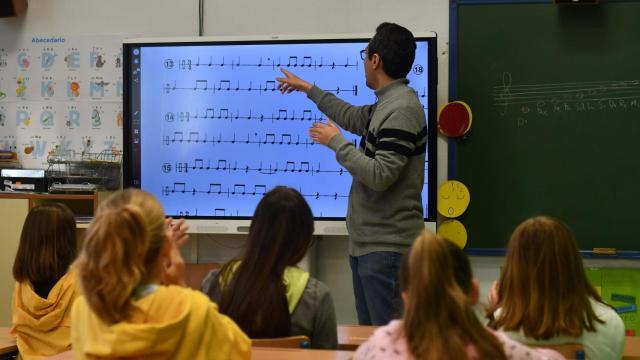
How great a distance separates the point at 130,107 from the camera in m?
4.09

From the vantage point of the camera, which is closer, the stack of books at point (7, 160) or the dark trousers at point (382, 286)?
the dark trousers at point (382, 286)

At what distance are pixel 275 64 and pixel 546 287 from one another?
248cm

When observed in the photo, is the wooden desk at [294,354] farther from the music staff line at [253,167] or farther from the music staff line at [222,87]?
the music staff line at [222,87]

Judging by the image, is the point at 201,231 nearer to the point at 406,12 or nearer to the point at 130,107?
the point at 130,107

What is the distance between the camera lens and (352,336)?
7.99ft

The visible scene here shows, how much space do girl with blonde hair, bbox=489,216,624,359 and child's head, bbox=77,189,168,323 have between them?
0.99 metres

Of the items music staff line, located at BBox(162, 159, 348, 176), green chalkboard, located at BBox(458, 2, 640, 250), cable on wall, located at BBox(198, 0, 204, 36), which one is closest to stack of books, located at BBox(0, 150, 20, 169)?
music staff line, located at BBox(162, 159, 348, 176)

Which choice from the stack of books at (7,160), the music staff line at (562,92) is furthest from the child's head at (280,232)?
the stack of books at (7,160)

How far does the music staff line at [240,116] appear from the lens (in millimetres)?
3961

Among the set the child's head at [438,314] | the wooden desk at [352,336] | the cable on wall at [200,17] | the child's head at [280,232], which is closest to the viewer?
the child's head at [438,314]

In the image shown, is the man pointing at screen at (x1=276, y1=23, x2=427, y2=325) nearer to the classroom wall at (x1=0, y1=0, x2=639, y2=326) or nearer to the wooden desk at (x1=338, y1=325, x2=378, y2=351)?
the wooden desk at (x1=338, y1=325, x2=378, y2=351)

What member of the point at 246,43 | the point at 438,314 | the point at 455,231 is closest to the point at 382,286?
the point at 455,231

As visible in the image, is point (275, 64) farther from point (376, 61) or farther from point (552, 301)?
point (552, 301)

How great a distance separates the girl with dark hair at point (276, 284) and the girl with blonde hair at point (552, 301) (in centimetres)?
51
